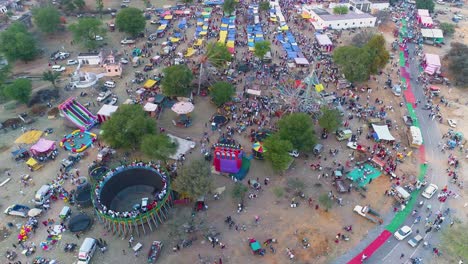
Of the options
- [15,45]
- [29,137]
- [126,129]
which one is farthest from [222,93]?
[15,45]

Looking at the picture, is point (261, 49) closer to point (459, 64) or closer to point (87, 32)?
point (87, 32)

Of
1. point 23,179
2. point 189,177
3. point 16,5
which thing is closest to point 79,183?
point 23,179

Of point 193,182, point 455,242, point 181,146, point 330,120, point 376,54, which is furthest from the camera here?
point 376,54

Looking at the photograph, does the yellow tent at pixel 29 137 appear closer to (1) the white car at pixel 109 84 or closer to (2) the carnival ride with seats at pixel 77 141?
(2) the carnival ride with seats at pixel 77 141

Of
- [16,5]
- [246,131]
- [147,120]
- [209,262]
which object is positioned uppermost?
[16,5]

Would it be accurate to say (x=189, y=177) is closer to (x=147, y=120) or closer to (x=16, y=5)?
(x=147, y=120)
